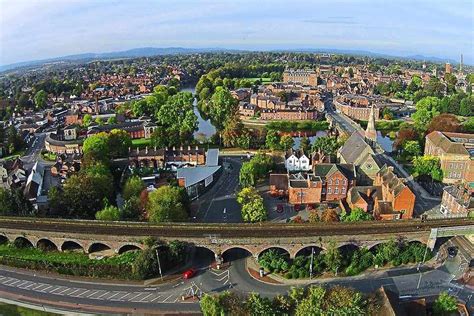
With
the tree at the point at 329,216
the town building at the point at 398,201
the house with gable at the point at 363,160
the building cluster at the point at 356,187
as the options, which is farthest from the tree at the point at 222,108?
the tree at the point at 329,216

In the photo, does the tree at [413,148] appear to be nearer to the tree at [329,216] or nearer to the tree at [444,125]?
the tree at [444,125]

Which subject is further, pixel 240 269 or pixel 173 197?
pixel 173 197

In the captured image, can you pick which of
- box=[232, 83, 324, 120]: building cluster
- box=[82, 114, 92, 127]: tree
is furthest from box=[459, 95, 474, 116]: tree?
box=[82, 114, 92, 127]: tree

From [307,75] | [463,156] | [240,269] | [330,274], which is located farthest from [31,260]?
[307,75]

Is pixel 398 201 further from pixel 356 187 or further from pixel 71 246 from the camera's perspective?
pixel 71 246

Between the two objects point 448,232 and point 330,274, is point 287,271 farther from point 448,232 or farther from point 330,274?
point 448,232

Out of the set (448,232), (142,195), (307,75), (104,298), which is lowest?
(104,298)
